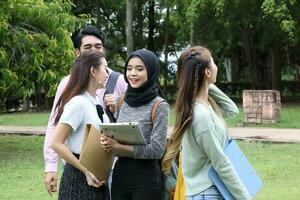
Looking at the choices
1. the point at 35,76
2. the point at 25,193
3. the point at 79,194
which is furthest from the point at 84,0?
the point at 79,194

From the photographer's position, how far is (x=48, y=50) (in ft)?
42.4

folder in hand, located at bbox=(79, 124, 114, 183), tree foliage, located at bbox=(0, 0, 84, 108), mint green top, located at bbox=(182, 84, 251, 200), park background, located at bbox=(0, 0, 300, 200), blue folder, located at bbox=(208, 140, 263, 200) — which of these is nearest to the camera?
mint green top, located at bbox=(182, 84, 251, 200)

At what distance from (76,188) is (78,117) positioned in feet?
1.43

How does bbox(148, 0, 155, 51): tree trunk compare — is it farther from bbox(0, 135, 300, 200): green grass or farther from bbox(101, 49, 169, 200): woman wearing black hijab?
bbox(101, 49, 169, 200): woman wearing black hijab

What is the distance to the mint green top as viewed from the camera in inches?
134

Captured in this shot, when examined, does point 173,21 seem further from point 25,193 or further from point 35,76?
point 25,193

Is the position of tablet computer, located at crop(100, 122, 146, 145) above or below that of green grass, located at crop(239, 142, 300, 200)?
above

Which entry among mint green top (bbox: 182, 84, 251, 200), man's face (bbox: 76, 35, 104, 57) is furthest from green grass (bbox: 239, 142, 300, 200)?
mint green top (bbox: 182, 84, 251, 200)

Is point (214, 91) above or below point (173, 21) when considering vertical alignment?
below

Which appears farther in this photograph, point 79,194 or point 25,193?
point 25,193

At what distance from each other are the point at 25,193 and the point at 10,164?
3.27m

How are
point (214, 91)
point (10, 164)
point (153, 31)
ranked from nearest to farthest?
point (214, 91)
point (10, 164)
point (153, 31)

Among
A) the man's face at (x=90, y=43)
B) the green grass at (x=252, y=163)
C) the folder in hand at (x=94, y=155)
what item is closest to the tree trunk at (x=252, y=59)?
the green grass at (x=252, y=163)

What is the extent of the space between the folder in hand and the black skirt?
93 millimetres
